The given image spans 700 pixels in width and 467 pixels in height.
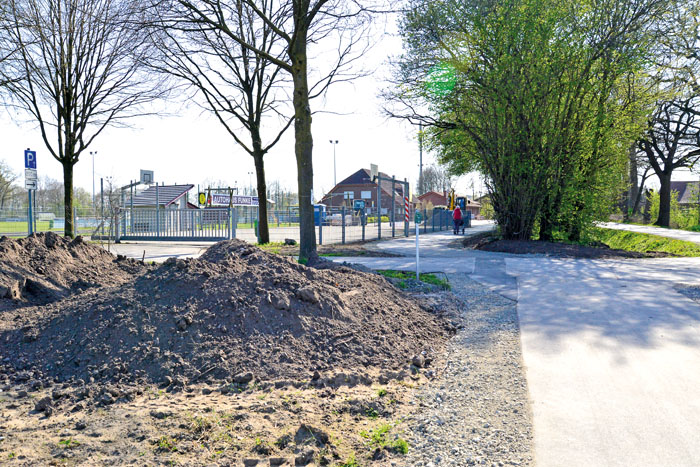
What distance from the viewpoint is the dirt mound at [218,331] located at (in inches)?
170

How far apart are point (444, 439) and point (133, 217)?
23.0 metres

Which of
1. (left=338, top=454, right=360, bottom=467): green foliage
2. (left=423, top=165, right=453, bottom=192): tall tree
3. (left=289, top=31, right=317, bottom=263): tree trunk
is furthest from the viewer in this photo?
(left=423, top=165, right=453, bottom=192): tall tree

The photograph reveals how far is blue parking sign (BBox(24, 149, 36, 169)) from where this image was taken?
13.7 m

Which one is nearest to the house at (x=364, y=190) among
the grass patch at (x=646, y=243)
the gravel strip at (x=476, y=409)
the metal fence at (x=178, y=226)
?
the grass patch at (x=646, y=243)

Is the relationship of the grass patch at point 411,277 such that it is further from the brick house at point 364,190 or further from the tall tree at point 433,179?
the tall tree at point 433,179

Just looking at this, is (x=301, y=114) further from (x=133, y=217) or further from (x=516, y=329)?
(x=133, y=217)

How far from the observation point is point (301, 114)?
12.2 metres

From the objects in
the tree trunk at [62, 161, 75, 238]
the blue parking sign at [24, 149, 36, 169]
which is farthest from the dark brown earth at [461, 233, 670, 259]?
the tree trunk at [62, 161, 75, 238]

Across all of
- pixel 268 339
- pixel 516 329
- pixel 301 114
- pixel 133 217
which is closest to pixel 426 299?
pixel 516 329

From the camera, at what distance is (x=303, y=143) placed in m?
12.2

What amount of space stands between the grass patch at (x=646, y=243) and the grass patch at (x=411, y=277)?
1083 cm

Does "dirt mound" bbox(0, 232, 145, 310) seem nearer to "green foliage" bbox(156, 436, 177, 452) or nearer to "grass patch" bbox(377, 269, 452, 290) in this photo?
"green foliage" bbox(156, 436, 177, 452)

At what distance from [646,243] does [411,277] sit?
16.5 meters

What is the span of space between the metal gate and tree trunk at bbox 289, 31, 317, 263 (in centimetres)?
890
